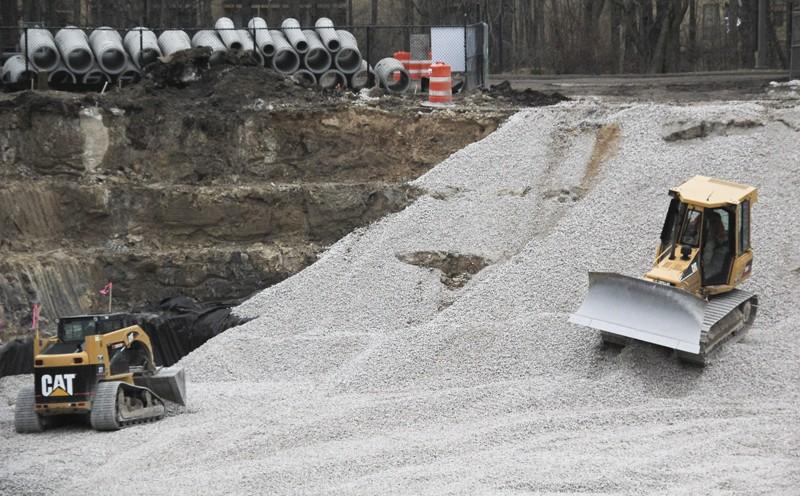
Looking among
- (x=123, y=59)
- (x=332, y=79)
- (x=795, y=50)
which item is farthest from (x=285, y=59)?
(x=795, y=50)

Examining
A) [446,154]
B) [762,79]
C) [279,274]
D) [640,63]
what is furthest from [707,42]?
[279,274]

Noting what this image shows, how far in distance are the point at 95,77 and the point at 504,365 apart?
14190 millimetres

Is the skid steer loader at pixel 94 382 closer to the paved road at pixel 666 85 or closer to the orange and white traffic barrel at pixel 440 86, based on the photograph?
the orange and white traffic barrel at pixel 440 86

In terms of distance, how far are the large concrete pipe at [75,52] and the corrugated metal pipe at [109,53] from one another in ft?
0.67

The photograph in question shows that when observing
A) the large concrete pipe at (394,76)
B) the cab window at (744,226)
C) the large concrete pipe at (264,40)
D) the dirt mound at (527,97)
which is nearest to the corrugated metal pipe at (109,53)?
the large concrete pipe at (264,40)

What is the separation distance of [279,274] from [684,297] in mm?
8718

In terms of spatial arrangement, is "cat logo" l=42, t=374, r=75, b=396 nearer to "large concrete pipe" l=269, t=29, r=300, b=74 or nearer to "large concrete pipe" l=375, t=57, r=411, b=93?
"large concrete pipe" l=375, t=57, r=411, b=93

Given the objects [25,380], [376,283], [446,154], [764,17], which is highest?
[764,17]

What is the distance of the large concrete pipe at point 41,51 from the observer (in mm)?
24609

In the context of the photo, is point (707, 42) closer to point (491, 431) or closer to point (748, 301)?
point (748, 301)

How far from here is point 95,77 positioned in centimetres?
2502

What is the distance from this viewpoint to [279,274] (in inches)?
787

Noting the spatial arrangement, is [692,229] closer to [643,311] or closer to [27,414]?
[643,311]

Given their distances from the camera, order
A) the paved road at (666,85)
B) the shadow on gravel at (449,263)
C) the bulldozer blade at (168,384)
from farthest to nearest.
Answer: the paved road at (666,85), the shadow on gravel at (449,263), the bulldozer blade at (168,384)
